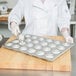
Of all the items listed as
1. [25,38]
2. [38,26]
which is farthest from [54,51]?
[38,26]

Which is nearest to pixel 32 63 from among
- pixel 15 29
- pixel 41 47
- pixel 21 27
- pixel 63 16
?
pixel 41 47

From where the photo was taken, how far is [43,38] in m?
1.12

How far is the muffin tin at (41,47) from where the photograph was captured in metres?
0.92

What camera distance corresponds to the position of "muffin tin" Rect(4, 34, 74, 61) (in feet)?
3.03

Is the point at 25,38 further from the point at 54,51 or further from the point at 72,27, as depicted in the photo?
the point at 72,27

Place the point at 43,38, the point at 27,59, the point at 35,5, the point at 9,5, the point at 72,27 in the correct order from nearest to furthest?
the point at 27,59
the point at 43,38
the point at 35,5
the point at 72,27
the point at 9,5

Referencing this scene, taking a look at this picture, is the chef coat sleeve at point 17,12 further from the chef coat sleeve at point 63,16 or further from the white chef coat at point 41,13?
the chef coat sleeve at point 63,16

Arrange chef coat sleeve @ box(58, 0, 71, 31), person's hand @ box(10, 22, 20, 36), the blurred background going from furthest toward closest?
chef coat sleeve @ box(58, 0, 71, 31)
person's hand @ box(10, 22, 20, 36)
the blurred background

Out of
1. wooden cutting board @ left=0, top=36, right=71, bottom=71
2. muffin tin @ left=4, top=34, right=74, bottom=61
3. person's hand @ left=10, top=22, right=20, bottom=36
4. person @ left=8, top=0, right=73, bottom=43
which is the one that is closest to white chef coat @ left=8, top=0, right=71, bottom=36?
person @ left=8, top=0, right=73, bottom=43

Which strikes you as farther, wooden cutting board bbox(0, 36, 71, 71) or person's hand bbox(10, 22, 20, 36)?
person's hand bbox(10, 22, 20, 36)

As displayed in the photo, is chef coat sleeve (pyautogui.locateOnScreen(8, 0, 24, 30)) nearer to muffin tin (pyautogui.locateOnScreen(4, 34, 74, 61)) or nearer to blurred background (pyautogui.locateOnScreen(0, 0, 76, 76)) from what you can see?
muffin tin (pyautogui.locateOnScreen(4, 34, 74, 61))

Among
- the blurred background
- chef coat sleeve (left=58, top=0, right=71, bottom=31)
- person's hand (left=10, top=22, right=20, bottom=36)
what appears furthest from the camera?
chef coat sleeve (left=58, top=0, right=71, bottom=31)

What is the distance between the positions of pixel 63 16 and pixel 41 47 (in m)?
0.39

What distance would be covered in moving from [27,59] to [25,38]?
0.72ft
